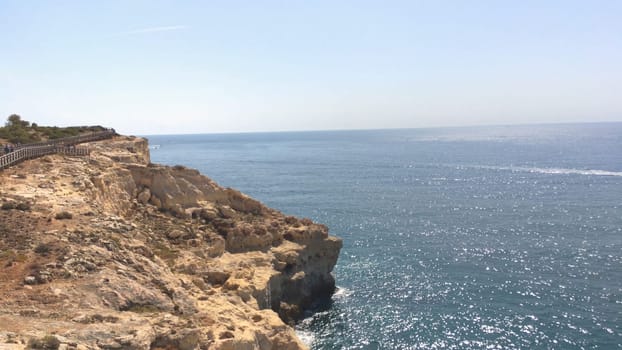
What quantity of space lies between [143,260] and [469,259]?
4444 cm

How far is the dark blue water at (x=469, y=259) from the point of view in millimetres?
41906

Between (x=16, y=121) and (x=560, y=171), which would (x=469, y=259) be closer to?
(x=16, y=121)

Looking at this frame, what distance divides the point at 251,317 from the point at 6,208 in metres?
16.6

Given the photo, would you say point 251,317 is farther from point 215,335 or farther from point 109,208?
point 109,208

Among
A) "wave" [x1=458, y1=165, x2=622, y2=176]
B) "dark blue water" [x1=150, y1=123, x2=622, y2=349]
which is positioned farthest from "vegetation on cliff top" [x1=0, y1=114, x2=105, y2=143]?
"wave" [x1=458, y1=165, x2=622, y2=176]

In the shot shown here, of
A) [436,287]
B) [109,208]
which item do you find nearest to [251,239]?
[109,208]

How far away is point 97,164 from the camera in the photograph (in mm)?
45031

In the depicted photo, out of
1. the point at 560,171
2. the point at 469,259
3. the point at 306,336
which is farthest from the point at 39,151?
the point at 560,171

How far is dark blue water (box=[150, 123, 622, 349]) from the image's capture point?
41906mm

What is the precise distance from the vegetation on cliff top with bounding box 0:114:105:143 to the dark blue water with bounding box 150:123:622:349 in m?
37.7

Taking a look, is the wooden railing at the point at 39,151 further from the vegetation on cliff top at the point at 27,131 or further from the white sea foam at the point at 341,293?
the white sea foam at the point at 341,293

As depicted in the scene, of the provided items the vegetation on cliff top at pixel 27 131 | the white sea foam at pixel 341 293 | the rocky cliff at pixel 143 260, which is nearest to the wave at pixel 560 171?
the white sea foam at pixel 341 293

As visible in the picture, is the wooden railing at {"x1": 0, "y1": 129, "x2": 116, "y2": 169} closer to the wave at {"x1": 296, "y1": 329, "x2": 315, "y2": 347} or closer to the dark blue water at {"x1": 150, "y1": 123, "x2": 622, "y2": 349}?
Result: the wave at {"x1": 296, "y1": 329, "x2": 315, "y2": 347}

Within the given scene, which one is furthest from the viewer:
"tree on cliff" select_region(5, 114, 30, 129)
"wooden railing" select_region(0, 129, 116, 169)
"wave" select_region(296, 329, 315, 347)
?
"tree on cliff" select_region(5, 114, 30, 129)
